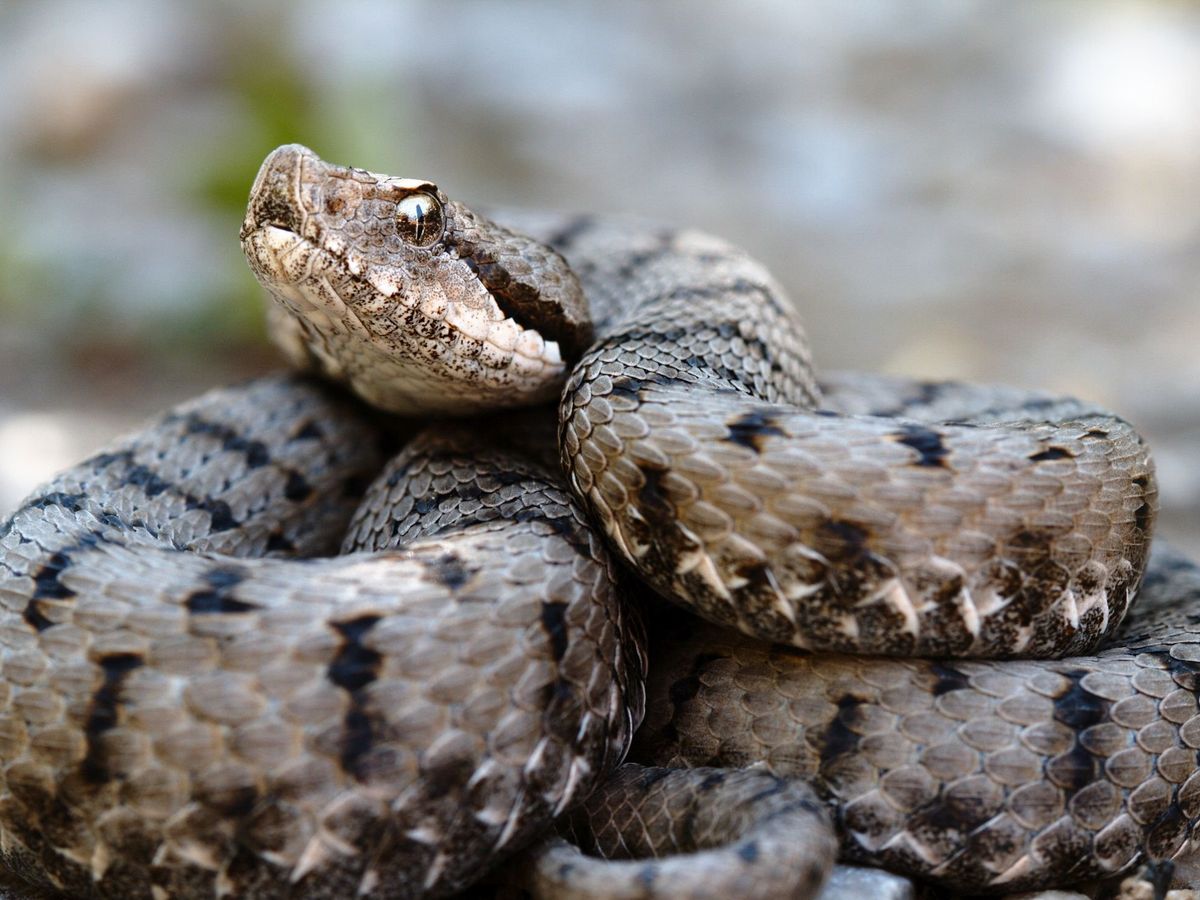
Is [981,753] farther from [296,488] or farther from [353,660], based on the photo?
[296,488]

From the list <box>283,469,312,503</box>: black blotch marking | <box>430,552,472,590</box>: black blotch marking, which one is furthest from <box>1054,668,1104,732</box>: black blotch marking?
<box>283,469,312,503</box>: black blotch marking

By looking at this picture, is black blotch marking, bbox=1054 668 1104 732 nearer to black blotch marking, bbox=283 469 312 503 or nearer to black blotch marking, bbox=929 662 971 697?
black blotch marking, bbox=929 662 971 697

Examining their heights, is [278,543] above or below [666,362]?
below

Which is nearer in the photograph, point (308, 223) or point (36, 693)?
point (36, 693)

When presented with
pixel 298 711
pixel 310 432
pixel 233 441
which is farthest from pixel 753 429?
pixel 233 441

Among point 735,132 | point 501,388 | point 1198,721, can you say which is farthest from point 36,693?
point 735,132

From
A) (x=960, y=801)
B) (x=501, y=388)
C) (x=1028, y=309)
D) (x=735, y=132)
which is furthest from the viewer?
(x=735, y=132)

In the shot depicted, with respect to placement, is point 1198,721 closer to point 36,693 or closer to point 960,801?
point 960,801
